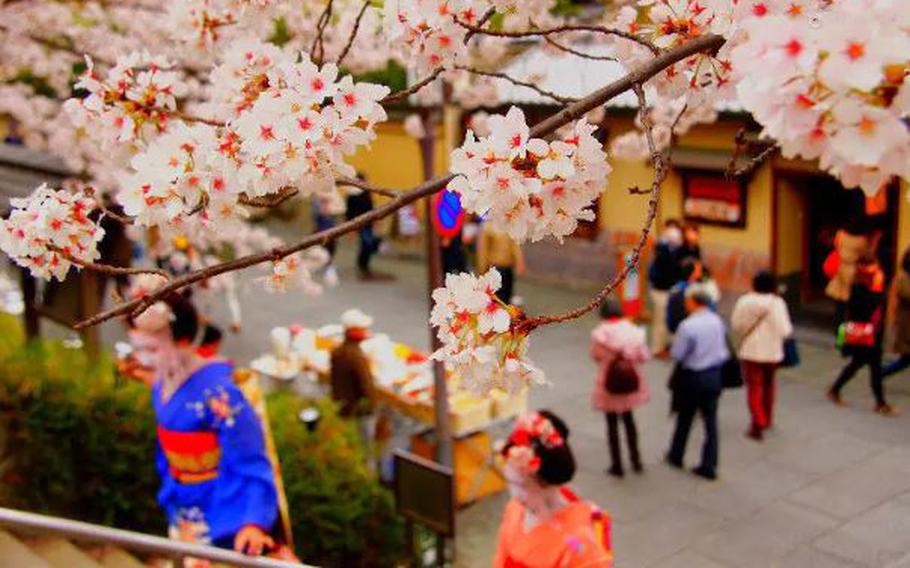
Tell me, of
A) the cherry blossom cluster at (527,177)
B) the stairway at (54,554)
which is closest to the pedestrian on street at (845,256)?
the stairway at (54,554)

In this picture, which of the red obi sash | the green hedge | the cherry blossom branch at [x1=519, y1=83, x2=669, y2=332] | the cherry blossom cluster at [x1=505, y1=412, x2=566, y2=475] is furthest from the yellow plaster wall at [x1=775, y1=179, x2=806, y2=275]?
the cherry blossom branch at [x1=519, y1=83, x2=669, y2=332]

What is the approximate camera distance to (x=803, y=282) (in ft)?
46.4

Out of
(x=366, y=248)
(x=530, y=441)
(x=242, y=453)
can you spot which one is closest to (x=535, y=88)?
(x=530, y=441)

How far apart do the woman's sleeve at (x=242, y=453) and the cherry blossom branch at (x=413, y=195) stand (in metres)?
2.63

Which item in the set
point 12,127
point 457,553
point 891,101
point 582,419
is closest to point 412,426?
point 582,419

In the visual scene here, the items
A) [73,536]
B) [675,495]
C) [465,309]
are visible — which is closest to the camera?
[465,309]

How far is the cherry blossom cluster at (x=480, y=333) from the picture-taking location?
10.00ft

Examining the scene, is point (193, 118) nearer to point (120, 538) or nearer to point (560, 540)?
point (120, 538)

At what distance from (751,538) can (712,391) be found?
4.96 feet

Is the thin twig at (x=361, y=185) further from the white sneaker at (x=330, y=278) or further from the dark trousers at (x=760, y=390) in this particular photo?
the white sneaker at (x=330, y=278)

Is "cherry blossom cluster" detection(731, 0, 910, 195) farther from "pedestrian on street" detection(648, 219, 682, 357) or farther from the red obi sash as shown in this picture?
"pedestrian on street" detection(648, 219, 682, 357)

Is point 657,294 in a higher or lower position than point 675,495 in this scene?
higher

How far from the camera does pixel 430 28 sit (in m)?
3.82

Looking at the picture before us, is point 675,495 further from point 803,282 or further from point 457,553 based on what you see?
point 803,282
